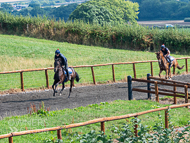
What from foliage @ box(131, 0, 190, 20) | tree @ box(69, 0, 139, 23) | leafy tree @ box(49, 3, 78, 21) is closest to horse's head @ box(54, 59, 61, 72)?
tree @ box(69, 0, 139, 23)

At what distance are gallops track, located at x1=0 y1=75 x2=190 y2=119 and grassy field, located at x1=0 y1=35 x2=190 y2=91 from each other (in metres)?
1.99

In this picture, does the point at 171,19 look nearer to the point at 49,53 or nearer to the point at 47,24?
the point at 47,24

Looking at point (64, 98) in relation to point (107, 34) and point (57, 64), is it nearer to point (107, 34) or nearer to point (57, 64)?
point (57, 64)

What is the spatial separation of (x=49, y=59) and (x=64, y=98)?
43.0 ft

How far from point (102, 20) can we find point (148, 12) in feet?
248

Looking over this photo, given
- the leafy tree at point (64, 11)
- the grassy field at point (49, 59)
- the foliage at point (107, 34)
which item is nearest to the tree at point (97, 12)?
the foliage at point (107, 34)

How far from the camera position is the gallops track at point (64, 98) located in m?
13.0

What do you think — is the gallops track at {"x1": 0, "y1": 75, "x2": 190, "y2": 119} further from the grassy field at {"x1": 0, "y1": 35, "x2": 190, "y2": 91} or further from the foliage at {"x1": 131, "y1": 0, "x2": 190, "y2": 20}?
the foliage at {"x1": 131, "y1": 0, "x2": 190, "y2": 20}

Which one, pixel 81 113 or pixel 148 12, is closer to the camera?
pixel 81 113

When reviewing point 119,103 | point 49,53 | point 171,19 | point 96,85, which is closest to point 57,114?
point 119,103

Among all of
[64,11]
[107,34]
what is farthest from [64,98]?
[64,11]

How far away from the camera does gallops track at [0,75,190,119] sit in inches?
513

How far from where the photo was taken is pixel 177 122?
402 inches

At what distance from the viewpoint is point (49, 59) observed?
27.3m
